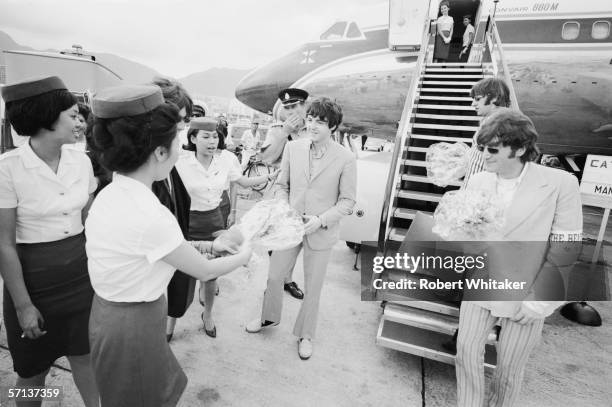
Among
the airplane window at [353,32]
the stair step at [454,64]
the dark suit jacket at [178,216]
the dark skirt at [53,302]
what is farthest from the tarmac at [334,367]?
the airplane window at [353,32]

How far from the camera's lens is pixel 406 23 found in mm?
7402

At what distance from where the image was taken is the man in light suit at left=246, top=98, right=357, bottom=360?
2447 millimetres

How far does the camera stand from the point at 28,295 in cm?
151

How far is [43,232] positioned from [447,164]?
253 cm

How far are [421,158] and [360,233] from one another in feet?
5.76

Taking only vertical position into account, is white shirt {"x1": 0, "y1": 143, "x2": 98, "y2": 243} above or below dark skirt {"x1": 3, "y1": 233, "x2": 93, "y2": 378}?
above

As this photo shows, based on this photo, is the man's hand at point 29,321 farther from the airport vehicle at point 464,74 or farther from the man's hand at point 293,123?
the airport vehicle at point 464,74

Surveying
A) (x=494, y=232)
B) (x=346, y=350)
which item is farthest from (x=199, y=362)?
(x=494, y=232)

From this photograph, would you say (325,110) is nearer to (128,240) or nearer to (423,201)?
(128,240)

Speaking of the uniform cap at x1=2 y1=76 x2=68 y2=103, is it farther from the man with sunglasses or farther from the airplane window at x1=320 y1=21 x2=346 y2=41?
the airplane window at x1=320 y1=21 x2=346 y2=41

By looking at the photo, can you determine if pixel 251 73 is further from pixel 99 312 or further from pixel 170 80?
pixel 99 312

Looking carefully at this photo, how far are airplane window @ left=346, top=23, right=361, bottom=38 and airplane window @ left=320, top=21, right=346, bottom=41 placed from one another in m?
0.18

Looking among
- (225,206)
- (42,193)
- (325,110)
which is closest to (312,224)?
(325,110)

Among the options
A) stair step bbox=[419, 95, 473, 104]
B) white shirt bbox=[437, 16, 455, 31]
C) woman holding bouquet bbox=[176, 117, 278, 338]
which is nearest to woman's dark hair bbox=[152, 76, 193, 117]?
woman holding bouquet bbox=[176, 117, 278, 338]
